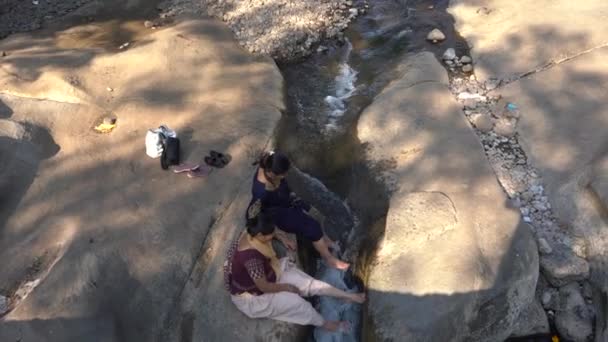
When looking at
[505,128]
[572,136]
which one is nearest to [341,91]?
[505,128]

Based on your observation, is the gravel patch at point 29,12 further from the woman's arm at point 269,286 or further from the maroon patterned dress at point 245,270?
the woman's arm at point 269,286

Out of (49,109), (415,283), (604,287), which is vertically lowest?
(604,287)

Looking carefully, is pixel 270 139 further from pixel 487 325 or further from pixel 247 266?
pixel 487 325

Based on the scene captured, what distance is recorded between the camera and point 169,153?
6.14m

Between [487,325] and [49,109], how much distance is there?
6.07 meters

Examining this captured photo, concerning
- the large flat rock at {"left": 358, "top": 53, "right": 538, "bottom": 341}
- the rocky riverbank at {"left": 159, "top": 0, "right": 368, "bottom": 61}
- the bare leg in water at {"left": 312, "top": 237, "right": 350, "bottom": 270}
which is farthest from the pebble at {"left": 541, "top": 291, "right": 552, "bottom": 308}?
the rocky riverbank at {"left": 159, "top": 0, "right": 368, "bottom": 61}

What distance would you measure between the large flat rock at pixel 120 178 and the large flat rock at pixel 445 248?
1501 mm

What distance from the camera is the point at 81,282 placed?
4969mm

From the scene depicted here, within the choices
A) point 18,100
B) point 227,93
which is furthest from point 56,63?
point 227,93

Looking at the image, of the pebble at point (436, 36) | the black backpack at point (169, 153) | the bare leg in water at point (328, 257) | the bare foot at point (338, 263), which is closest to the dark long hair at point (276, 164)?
the bare leg in water at point (328, 257)

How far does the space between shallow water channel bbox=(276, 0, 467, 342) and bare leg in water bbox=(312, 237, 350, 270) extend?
0.20 meters

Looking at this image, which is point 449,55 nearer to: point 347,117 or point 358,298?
point 347,117

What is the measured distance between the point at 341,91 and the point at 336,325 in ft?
13.0

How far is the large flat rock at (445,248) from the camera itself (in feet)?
15.2
